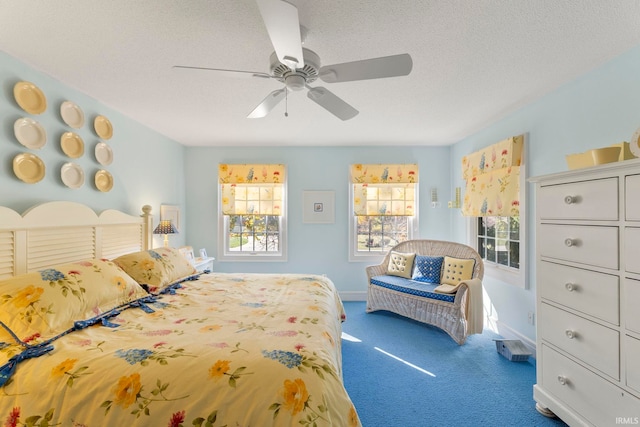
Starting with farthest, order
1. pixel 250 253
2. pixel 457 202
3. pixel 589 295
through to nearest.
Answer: pixel 250 253 → pixel 457 202 → pixel 589 295

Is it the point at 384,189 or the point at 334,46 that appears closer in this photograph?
the point at 334,46

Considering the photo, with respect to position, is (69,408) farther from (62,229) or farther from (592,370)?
(592,370)

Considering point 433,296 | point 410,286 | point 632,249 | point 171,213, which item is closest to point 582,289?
point 632,249

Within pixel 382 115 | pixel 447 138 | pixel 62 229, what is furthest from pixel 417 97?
pixel 62 229

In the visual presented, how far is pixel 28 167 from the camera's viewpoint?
6.82 feet

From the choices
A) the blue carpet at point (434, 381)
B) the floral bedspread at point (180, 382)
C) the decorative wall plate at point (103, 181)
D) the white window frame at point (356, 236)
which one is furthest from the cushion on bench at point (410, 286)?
the decorative wall plate at point (103, 181)

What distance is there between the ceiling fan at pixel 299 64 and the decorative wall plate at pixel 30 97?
1282mm

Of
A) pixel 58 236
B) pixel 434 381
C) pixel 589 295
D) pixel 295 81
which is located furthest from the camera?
pixel 434 381

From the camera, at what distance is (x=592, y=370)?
1.59m

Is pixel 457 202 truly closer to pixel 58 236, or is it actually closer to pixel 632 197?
pixel 632 197

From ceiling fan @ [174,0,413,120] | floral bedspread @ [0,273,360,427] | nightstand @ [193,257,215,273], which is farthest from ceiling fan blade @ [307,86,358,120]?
nightstand @ [193,257,215,273]

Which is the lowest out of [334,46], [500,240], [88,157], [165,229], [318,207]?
[500,240]

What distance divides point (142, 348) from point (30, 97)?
2.06 m

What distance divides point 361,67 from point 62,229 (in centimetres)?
254
